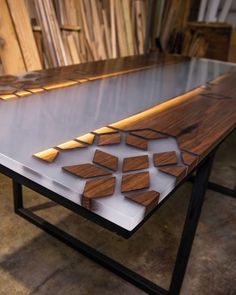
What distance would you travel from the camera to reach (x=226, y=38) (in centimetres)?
341

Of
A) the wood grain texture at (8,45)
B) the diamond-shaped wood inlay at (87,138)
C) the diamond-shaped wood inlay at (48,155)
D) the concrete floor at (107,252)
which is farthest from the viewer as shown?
the wood grain texture at (8,45)

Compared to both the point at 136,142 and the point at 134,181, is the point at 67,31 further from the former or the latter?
the point at 134,181

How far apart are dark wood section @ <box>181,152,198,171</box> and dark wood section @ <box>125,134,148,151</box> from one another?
0.09 m

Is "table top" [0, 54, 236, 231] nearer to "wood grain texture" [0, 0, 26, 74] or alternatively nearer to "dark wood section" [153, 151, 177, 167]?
"dark wood section" [153, 151, 177, 167]

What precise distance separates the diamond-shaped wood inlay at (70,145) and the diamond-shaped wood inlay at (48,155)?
0.09 feet

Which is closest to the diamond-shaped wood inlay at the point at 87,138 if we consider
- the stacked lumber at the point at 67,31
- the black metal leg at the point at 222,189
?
the black metal leg at the point at 222,189

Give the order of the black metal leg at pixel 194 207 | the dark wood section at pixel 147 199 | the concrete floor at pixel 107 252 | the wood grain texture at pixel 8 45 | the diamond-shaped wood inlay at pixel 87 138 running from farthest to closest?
the wood grain texture at pixel 8 45
the concrete floor at pixel 107 252
the black metal leg at pixel 194 207
the diamond-shaped wood inlay at pixel 87 138
the dark wood section at pixel 147 199

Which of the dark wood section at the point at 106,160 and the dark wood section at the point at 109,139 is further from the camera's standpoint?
the dark wood section at the point at 109,139

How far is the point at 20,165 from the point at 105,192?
0.62 ft

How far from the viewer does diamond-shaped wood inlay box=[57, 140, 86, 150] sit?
0.74m

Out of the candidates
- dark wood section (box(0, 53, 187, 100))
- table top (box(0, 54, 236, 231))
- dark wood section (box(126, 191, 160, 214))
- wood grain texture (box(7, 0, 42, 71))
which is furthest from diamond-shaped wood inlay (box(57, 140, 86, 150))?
wood grain texture (box(7, 0, 42, 71))

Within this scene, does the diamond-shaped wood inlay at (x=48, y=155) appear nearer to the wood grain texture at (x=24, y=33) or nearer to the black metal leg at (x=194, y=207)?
the black metal leg at (x=194, y=207)

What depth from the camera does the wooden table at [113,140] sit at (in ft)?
1.98

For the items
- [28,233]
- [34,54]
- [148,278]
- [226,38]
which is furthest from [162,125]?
[226,38]
